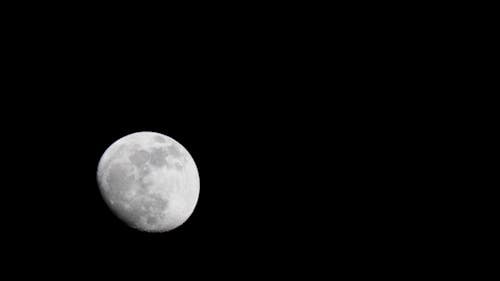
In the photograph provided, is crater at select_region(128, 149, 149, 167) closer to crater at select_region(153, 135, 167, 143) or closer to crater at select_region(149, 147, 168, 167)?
crater at select_region(149, 147, 168, 167)

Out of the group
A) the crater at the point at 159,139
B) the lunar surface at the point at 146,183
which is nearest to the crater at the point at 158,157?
the lunar surface at the point at 146,183

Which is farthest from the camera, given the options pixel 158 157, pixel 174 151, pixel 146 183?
pixel 174 151

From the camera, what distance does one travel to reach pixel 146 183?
411 centimetres

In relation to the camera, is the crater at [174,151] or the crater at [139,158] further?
the crater at [174,151]

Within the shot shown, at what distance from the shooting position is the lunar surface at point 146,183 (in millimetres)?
4102

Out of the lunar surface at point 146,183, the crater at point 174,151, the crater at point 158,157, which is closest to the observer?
the lunar surface at point 146,183

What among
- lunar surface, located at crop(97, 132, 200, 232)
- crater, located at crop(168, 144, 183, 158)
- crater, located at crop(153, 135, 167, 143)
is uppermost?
crater, located at crop(153, 135, 167, 143)

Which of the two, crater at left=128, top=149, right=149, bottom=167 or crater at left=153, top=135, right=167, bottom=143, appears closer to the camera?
crater at left=128, top=149, right=149, bottom=167

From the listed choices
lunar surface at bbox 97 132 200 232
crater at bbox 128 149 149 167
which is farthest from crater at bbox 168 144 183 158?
crater at bbox 128 149 149 167

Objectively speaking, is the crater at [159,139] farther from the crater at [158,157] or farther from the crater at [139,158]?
the crater at [139,158]

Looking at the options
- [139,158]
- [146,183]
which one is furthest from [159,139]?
[146,183]

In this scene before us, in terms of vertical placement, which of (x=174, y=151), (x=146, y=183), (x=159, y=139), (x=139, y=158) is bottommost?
(x=146, y=183)

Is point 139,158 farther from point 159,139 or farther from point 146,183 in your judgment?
point 159,139

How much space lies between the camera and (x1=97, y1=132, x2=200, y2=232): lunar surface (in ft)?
13.5
